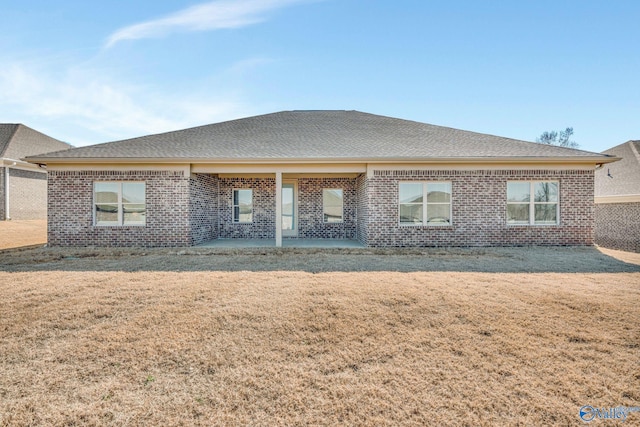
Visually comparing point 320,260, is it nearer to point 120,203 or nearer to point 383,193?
point 383,193

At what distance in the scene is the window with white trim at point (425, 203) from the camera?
1118 centimetres

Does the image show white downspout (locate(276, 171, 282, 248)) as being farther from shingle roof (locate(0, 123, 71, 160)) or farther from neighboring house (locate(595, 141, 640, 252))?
shingle roof (locate(0, 123, 71, 160))

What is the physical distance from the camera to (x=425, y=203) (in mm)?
11172

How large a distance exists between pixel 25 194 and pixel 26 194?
0.26 ft

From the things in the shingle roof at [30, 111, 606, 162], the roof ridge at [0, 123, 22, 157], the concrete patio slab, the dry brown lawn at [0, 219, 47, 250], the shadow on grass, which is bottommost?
the shadow on grass

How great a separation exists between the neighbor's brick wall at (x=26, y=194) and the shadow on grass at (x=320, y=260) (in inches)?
572

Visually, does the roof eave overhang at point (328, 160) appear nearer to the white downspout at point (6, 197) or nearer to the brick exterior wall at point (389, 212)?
the brick exterior wall at point (389, 212)

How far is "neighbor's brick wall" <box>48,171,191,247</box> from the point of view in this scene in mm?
10977

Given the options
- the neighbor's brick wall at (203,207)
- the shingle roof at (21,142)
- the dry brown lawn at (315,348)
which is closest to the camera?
the dry brown lawn at (315,348)

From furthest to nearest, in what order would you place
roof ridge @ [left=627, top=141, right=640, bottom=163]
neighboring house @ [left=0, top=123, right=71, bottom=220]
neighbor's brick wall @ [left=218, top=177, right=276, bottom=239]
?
1. neighboring house @ [left=0, top=123, right=71, bottom=220]
2. roof ridge @ [left=627, top=141, right=640, bottom=163]
3. neighbor's brick wall @ [left=218, top=177, right=276, bottom=239]

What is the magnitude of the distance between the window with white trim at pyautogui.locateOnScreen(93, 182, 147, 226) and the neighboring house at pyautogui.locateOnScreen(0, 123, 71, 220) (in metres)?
14.8

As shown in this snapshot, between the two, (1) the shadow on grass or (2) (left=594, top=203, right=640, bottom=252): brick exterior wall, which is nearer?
(1) the shadow on grass

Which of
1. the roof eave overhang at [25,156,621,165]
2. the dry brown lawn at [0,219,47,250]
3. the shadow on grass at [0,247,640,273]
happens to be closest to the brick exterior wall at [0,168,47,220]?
the dry brown lawn at [0,219,47,250]

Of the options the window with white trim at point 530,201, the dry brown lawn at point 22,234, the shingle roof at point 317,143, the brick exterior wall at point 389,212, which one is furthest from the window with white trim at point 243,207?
the window with white trim at point 530,201
